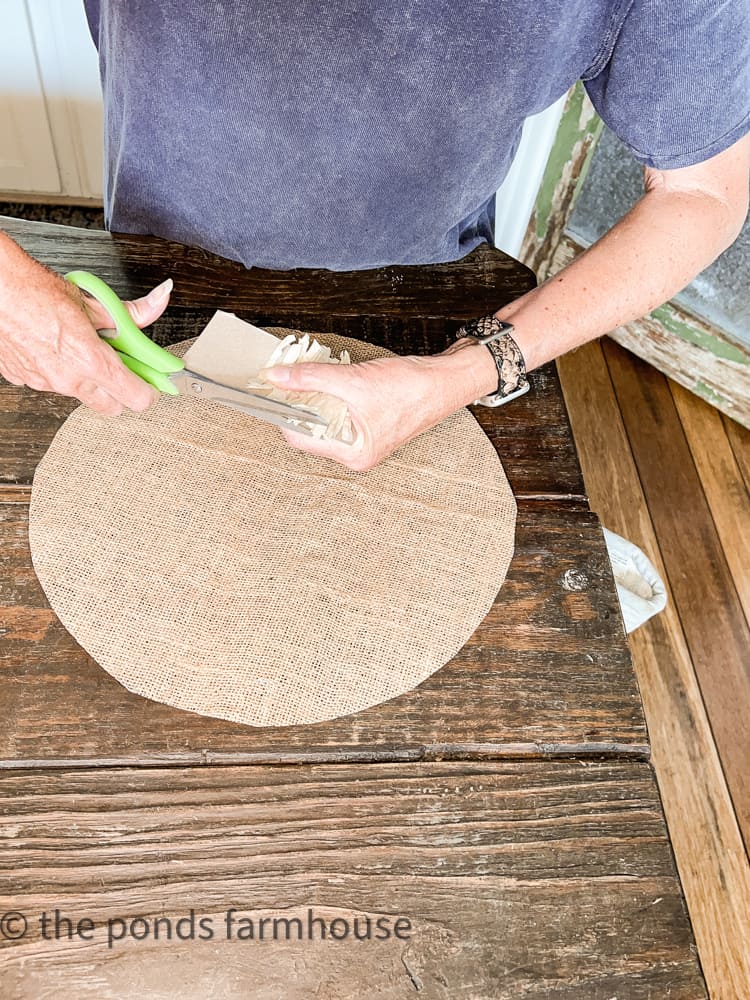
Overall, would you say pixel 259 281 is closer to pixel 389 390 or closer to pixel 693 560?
pixel 389 390

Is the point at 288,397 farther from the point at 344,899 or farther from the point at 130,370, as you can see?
the point at 344,899

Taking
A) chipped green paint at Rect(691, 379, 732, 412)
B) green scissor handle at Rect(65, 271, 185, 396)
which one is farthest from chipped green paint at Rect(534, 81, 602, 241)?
green scissor handle at Rect(65, 271, 185, 396)

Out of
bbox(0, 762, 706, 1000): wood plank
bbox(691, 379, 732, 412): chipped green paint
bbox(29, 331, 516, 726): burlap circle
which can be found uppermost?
bbox(29, 331, 516, 726): burlap circle

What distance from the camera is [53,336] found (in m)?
0.63

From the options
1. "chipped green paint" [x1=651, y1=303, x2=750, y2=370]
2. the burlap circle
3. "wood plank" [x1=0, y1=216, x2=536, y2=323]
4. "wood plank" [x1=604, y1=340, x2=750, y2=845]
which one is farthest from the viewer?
"chipped green paint" [x1=651, y1=303, x2=750, y2=370]

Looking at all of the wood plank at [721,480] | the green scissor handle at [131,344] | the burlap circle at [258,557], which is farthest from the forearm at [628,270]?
the wood plank at [721,480]

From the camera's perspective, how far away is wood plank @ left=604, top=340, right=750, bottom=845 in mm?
1398

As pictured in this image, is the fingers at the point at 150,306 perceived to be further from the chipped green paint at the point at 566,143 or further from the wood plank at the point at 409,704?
the chipped green paint at the point at 566,143

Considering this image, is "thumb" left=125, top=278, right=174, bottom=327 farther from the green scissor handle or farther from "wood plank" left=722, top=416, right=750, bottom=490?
"wood plank" left=722, top=416, right=750, bottom=490

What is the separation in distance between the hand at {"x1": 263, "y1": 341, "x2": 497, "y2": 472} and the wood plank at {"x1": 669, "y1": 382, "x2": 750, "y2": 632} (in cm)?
105

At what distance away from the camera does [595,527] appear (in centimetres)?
73

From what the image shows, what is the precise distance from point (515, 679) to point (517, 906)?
0.54 feet

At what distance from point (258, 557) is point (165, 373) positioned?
0.19 metres

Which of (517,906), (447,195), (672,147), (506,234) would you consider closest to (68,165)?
(506,234)
